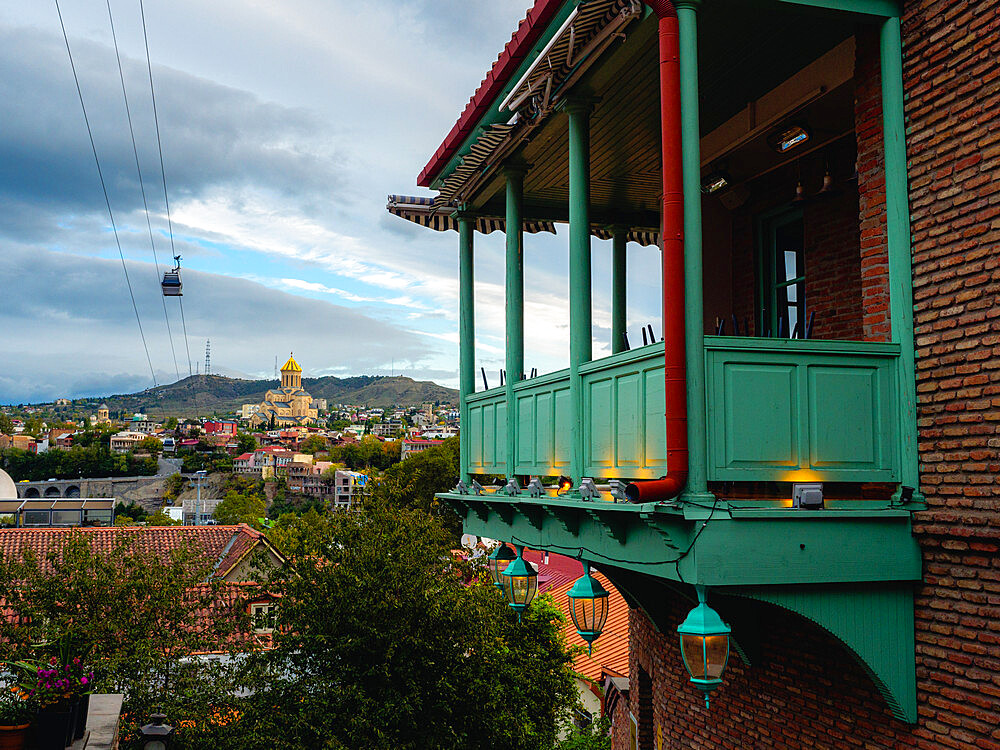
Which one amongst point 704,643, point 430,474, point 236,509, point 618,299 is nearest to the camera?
point 704,643

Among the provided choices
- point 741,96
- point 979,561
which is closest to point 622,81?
point 741,96

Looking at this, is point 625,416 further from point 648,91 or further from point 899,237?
point 648,91

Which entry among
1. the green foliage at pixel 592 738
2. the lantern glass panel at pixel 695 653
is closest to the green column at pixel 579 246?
the lantern glass panel at pixel 695 653

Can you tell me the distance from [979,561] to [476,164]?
6.29 m

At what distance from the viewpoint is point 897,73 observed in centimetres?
598

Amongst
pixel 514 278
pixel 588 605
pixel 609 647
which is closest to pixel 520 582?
pixel 588 605

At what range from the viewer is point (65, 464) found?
168m

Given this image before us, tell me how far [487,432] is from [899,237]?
4959 millimetres

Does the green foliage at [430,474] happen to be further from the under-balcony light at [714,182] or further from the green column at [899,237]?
the green column at [899,237]

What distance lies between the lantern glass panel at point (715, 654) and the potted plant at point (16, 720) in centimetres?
517

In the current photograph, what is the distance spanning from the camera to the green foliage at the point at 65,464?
167 m

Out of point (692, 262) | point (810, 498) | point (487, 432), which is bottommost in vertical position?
point (810, 498)

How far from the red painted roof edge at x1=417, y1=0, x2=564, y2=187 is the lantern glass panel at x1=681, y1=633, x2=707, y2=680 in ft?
15.8

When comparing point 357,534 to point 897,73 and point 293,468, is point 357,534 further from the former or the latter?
point 293,468
